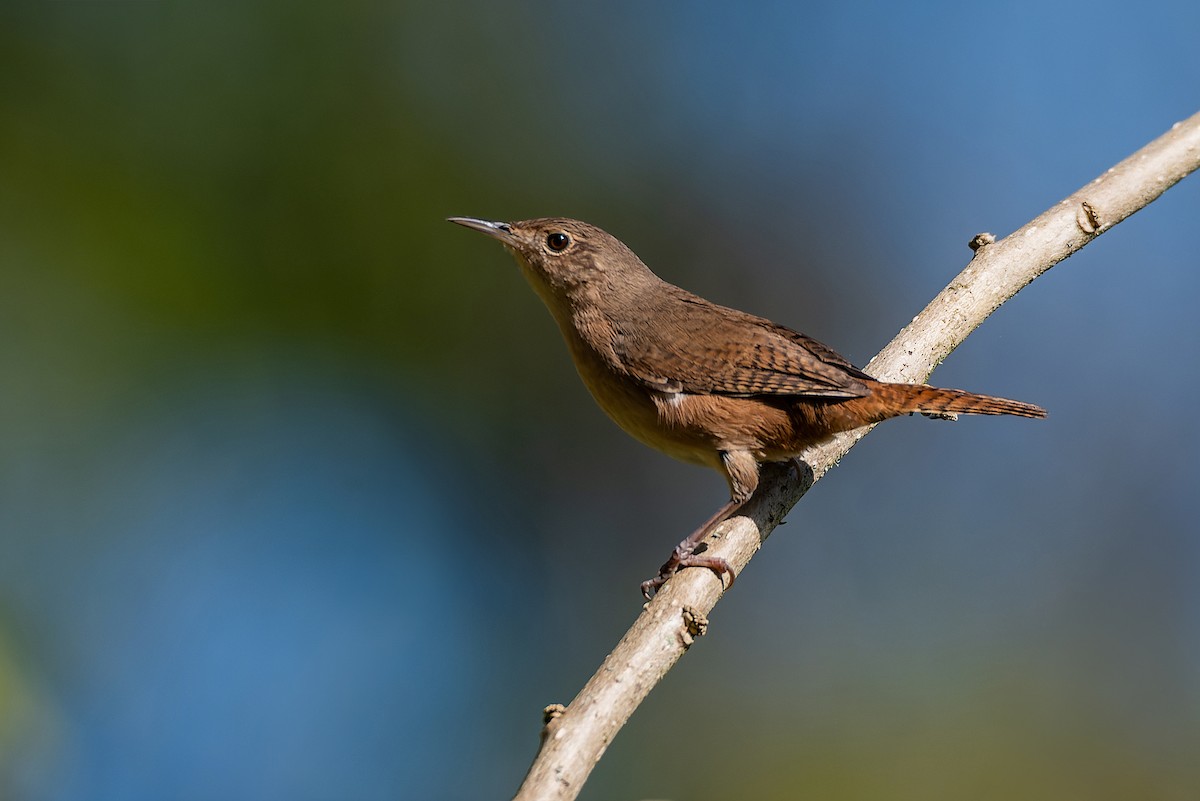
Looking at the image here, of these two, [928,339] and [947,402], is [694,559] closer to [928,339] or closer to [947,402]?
[947,402]

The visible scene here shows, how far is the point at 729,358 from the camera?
3877mm

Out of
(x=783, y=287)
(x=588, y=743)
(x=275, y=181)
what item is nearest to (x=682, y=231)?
(x=783, y=287)

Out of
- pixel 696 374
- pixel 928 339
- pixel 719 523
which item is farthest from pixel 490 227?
pixel 928 339

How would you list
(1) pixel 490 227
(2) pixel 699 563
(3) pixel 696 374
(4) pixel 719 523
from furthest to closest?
(1) pixel 490 227 < (3) pixel 696 374 < (4) pixel 719 523 < (2) pixel 699 563

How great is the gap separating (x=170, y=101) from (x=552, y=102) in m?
2.32

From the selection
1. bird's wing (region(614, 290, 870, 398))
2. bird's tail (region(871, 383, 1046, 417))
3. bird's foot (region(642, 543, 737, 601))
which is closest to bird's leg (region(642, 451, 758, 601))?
bird's foot (region(642, 543, 737, 601))

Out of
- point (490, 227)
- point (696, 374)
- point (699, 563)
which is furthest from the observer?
point (490, 227)

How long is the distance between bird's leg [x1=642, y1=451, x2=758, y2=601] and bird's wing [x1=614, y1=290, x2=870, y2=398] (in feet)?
0.78

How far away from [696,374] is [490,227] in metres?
1.04

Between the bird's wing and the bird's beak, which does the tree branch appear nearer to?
the bird's wing

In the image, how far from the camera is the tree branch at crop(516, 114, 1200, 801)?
264cm

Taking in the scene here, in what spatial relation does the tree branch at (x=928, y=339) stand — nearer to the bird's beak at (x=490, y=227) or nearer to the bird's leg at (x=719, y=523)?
the bird's leg at (x=719, y=523)

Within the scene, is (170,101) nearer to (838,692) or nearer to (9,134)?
(9,134)

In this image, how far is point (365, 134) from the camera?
20.9 ft
